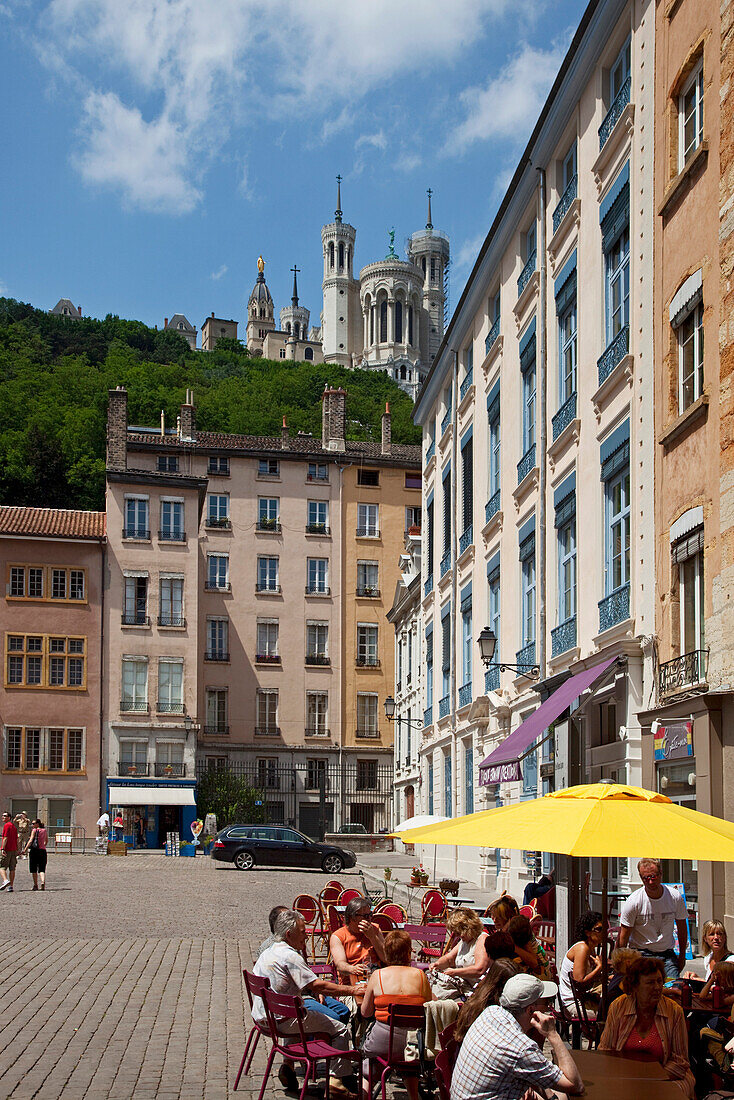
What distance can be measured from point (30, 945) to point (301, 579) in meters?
47.1

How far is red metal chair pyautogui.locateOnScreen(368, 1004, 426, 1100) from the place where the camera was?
8508mm

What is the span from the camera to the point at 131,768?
5581 centimetres

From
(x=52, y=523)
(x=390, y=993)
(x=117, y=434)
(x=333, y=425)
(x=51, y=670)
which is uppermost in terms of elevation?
(x=333, y=425)

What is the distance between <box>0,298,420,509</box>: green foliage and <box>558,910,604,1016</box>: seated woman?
71547mm

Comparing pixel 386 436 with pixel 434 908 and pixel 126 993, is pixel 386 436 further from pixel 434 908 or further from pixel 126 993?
pixel 126 993

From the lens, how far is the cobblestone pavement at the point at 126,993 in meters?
9.32

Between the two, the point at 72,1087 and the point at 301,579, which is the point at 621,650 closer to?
the point at 72,1087

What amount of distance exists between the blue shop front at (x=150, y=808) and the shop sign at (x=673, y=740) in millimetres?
40956

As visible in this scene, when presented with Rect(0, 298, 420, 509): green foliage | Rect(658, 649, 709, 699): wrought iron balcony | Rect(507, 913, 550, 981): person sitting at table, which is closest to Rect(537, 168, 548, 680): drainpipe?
Rect(658, 649, 709, 699): wrought iron balcony

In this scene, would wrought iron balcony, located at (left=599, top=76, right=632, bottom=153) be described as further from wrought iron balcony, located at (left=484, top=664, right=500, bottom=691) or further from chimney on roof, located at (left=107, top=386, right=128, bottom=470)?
chimney on roof, located at (left=107, top=386, right=128, bottom=470)

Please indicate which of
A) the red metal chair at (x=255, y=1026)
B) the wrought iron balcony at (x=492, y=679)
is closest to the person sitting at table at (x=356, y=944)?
the red metal chair at (x=255, y=1026)

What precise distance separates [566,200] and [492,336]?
6.94 m

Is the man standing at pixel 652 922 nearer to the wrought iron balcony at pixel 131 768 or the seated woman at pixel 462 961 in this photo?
the seated woman at pixel 462 961

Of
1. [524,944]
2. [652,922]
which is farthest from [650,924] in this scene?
[524,944]
